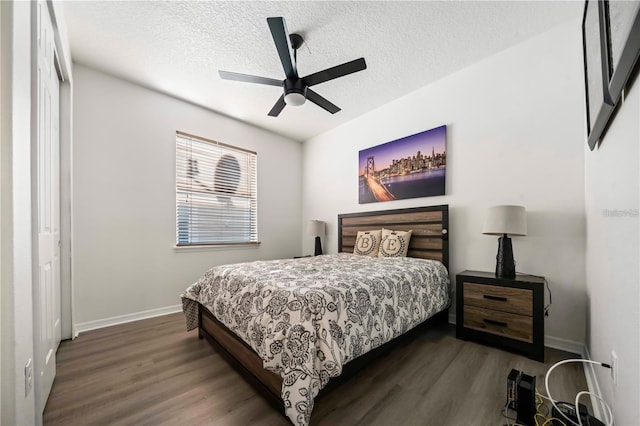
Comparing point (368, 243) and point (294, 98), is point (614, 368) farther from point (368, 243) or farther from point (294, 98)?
point (294, 98)

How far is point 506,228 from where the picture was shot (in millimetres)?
2146

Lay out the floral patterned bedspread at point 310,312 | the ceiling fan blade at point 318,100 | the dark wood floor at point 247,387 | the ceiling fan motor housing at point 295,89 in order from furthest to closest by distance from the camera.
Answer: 1. the ceiling fan blade at point 318,100
2. the ceiling fan motor housing at point 295,89
3. the dark wood floor at point 247,387
4. the floral patterned bedspread at point 310,312

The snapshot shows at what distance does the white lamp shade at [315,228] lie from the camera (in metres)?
4.21

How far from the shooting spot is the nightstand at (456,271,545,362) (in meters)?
1.97

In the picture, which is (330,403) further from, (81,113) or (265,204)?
(81,113)

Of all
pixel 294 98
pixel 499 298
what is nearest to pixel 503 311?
pixel 499 298

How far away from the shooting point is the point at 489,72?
2652 millimetres

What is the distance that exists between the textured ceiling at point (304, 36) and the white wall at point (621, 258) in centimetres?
149

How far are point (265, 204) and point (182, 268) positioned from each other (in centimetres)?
160

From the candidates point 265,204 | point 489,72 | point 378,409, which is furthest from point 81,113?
point 489,72

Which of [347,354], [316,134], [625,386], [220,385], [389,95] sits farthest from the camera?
[316,134]

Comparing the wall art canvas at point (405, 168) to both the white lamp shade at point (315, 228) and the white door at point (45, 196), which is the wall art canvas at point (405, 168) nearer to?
the white lamp shade at point (315, 228)

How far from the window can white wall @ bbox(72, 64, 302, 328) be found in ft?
0.41

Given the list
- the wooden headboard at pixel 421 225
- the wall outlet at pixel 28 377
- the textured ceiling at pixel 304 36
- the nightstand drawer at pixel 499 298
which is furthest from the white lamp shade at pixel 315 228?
the wall outlet at pixel 28 377
